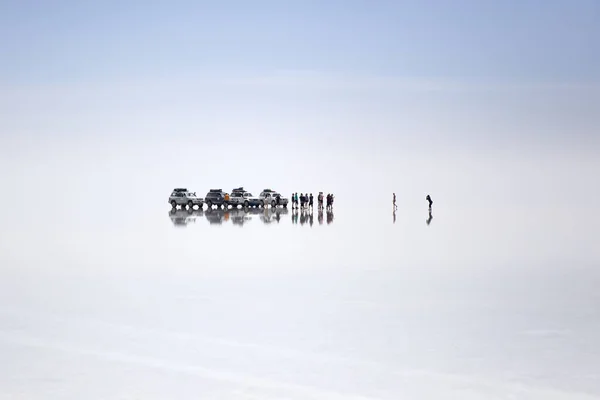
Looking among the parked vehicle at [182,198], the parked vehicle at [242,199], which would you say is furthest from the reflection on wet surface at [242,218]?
the parked vehicle at [242,199]

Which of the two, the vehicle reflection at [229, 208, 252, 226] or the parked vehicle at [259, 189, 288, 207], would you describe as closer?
the vehicle reflection at [229, 208, 252, 226]

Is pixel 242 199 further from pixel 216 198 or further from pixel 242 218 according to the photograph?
pixel 242 218

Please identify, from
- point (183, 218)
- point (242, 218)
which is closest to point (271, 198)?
point (242, 218)

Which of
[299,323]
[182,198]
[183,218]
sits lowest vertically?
[299,323]

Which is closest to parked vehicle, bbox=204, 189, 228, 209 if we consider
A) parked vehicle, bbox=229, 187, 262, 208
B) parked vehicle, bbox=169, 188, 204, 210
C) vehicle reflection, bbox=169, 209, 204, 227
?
parked vehicle, bbox=229, 187, 262, 208

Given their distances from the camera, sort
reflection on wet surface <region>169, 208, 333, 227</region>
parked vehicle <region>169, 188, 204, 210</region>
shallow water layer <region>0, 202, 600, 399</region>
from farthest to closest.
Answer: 1. parked vehicle <region>169, 188, 204, 210</region>
2. reflection on wet surface <region>169, 208, 333, 227</region>
3. shallow water layer <region>0, 202, 600, 399</region>

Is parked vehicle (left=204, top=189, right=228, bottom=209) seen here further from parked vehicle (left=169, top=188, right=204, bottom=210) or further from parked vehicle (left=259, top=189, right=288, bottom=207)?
parked vehicle (left=259, top=189, right=288, bottom=207)
